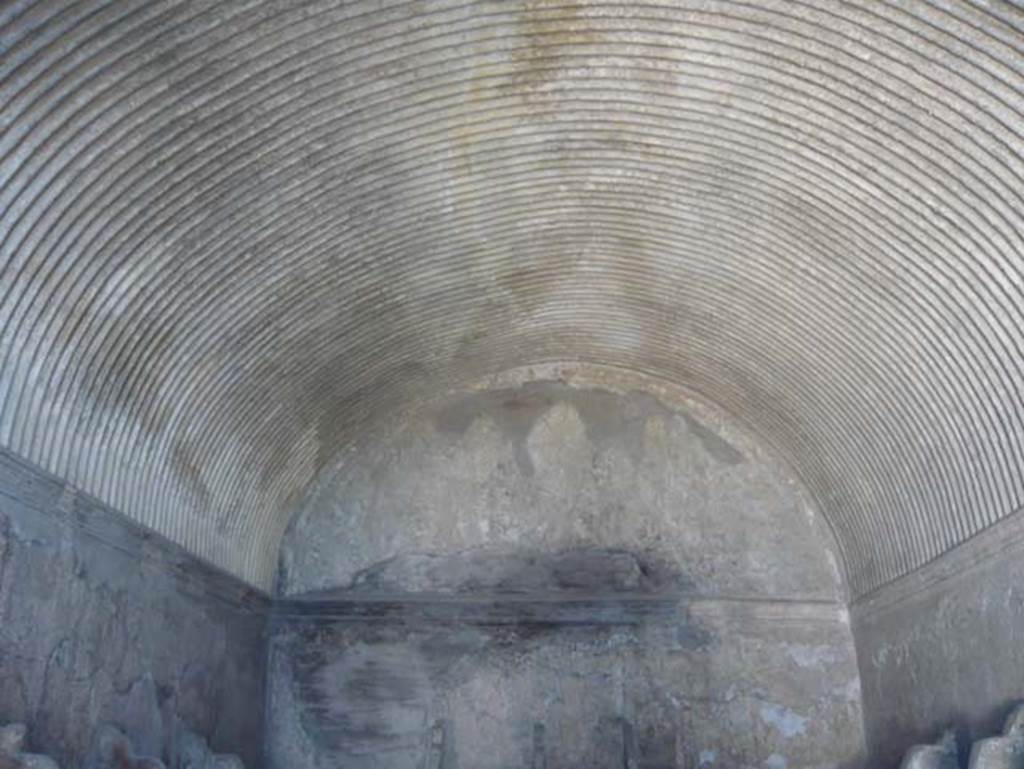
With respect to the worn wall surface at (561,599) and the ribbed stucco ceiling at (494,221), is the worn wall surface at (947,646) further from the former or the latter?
the worn wall surface at (561,599)

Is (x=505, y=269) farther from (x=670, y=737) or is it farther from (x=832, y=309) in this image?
(x=670, y=737)

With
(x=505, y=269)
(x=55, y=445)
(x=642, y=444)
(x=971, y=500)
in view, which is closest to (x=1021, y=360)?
(x=971, y=500)

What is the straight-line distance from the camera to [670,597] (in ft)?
43.3

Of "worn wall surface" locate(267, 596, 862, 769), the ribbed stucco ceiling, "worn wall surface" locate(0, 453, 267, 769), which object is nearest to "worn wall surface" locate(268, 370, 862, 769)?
"worn wall surface" locate(267, 596, 862, 769)

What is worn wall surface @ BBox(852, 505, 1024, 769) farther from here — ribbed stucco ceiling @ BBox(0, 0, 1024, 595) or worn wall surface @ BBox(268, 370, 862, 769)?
worn wall surface @ BBox(268, 370, 862, 769)

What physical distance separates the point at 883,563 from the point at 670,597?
2.50 metres

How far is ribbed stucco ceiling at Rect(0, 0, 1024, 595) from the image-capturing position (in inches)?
294

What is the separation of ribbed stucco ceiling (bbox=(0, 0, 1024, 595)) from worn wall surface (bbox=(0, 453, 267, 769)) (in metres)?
0.39

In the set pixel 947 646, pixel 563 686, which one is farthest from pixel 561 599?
pixel 947 646

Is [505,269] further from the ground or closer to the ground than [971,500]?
further from the ground

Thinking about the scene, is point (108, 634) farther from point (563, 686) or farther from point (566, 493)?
point (566, 493)

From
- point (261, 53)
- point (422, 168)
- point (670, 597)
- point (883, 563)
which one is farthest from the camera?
point (670, 597)

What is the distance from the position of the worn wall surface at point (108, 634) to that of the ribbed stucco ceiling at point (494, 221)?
1.27 ft

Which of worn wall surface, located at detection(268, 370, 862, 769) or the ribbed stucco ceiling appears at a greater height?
the ribbed stucco ceiling
